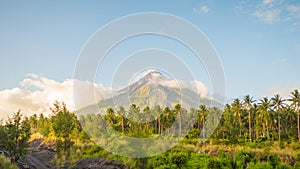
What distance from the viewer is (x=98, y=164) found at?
83.1 ft

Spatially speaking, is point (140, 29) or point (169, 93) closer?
point (140, 29)

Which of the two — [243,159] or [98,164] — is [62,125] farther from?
[243,159]

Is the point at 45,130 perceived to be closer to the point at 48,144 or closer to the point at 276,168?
the point at 48,144

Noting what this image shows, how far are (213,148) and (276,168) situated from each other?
1542 centimetres

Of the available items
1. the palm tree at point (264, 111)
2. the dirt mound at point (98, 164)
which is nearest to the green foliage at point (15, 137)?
the dirt mound at point (98, 164)

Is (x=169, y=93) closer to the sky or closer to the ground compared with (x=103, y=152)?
closer to the sky

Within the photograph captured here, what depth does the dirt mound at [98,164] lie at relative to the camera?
2370 cm

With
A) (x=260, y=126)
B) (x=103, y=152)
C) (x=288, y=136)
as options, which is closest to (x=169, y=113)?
(x=260, y=126)

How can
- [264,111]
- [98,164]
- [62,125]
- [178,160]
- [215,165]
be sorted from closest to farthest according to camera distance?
[215,165], [178,160], [98,164], [62,125], [264,111]

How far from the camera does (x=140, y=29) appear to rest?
16672 millimetres

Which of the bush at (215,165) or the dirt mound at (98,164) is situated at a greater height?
the bush at (215,165)

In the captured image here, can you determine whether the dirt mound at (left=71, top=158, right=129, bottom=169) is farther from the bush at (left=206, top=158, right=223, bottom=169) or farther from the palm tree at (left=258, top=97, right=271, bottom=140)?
the palm tree at (left=258, top=97, right=271, bottom=140)

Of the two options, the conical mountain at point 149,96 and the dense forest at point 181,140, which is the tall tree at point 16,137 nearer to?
the dense forest at point 181,140

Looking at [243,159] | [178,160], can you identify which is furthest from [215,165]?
[243,159]
